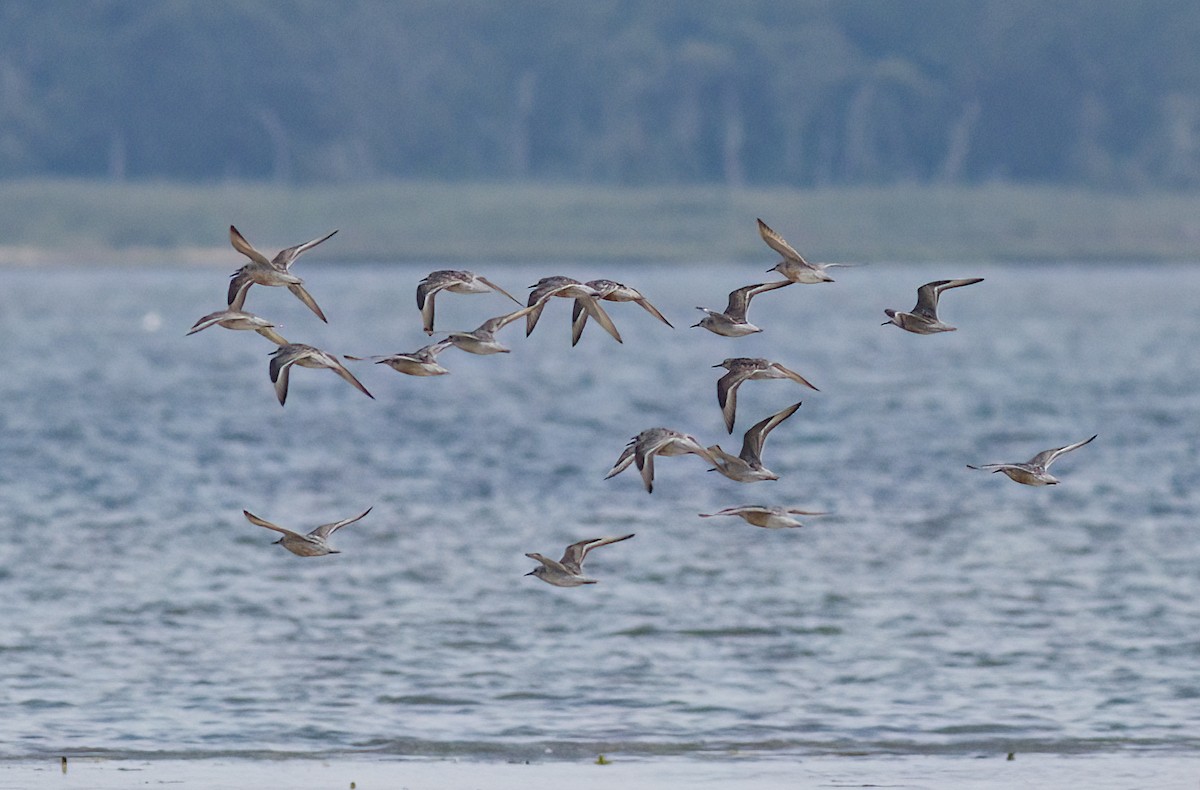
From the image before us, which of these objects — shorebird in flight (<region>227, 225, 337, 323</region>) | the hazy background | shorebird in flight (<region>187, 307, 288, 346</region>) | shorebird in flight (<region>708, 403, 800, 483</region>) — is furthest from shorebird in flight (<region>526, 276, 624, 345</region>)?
the hazy background

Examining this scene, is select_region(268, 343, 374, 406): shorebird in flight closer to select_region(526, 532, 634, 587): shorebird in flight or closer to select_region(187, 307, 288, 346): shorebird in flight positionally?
select_region(187, 307, 288, 346): shorebird in flight

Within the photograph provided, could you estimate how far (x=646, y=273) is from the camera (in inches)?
5704

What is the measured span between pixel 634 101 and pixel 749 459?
166m

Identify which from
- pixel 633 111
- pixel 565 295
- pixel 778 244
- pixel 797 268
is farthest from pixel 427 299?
pixel 633 111

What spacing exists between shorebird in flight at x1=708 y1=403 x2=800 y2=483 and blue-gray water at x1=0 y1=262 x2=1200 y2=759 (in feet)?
15.0

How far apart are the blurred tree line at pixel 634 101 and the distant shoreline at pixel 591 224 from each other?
1170 cm

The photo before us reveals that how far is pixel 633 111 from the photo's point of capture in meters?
178

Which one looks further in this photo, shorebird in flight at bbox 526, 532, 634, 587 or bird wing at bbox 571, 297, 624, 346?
shorebird in flight at bbox 526, 532, 634, 587

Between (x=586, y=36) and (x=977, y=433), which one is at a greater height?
(x=586, y=36)

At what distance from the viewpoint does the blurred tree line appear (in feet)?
571

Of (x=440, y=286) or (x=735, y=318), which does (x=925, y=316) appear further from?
(x=440, y=286)

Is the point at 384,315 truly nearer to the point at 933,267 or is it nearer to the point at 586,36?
the point at 933,267

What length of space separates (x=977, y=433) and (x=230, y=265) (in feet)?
342

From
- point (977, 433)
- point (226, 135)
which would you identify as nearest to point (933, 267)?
point (226, 135)
